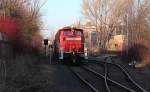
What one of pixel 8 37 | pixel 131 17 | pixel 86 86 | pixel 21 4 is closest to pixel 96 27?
pixel 131 17

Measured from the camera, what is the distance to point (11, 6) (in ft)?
169

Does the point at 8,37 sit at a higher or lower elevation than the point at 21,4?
lower

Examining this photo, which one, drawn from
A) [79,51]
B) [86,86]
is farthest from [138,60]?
[86,86]

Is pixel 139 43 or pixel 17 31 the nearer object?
pixel 17 31

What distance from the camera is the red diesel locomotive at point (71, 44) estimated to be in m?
44.0

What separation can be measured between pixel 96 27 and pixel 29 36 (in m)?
61.4

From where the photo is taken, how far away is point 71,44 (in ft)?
146

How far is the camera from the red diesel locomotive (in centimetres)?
4397

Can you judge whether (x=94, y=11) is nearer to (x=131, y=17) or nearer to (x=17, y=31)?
(x=131, y=17)

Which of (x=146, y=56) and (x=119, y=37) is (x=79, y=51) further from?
(x=119, y=37)

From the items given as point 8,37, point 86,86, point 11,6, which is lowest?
point 86,86

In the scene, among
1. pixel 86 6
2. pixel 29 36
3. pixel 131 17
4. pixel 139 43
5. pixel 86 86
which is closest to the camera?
pixel 86 86

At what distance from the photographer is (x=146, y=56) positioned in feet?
147

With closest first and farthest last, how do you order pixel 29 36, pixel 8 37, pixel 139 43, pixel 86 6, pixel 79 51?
1. pixel 8 37
2. pixel 79 51
3. pixel 139 43
4. pixel 29 36
5. pixel 86 6
